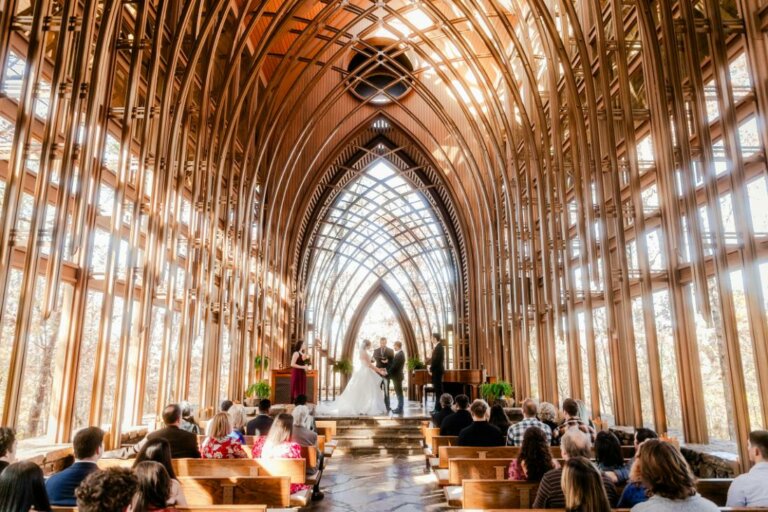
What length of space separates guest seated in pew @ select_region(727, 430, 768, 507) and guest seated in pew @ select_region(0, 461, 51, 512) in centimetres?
429

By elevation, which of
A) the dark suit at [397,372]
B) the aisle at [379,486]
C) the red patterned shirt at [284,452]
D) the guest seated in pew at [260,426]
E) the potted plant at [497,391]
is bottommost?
the aisle at [379,486]

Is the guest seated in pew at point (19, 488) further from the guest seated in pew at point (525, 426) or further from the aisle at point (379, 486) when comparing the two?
the guest seated in pew at point (525, 426)

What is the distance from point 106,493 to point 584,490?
2215 mm

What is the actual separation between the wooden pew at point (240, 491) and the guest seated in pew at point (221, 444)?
1160 millimetres

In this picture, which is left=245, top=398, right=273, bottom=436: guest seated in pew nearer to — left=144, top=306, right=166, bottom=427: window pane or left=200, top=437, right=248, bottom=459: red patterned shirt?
left=200, top=437, right=248, bottom=459: red patterned shirt

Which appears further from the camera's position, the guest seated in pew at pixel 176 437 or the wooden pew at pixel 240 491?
the guest seated in pew at pixel 176 437

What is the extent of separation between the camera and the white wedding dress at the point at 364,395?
560 inches

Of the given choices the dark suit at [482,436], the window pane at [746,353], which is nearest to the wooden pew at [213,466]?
the dark suit at [482,436]

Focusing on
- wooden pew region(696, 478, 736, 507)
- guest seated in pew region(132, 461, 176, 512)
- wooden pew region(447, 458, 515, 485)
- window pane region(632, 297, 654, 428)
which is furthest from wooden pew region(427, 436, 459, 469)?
guest seated in pew region(132, 461, 176, 512)

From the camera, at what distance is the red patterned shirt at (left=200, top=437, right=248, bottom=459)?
18.4 ft

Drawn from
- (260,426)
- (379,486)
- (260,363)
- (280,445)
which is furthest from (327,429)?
(260,363)

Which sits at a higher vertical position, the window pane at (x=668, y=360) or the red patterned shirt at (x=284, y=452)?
the window pane at (x=668, y=360)

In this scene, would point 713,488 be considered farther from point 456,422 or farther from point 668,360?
point 668,360

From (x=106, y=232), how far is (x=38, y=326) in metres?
2.44
